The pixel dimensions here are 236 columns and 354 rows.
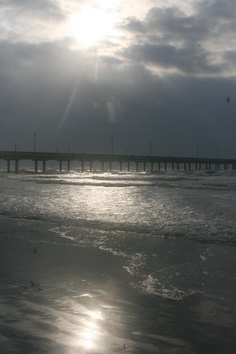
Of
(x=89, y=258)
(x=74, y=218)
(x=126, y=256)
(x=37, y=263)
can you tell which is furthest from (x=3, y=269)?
(x=74, y=218)

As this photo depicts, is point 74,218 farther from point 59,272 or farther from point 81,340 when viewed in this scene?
point 81,340

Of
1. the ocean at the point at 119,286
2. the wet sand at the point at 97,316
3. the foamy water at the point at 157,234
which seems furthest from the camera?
the foamy water at the point at 157,234

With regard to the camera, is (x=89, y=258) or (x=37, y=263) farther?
(x=89, y=258)

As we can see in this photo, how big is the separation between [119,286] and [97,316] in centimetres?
108

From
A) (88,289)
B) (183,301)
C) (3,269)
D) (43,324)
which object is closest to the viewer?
(43,324)

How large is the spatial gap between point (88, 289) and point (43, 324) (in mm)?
1242

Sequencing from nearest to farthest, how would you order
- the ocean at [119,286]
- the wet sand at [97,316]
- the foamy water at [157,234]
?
the wet sand at [97,316]
the ocean at [119,286]
the foamy water at [157,234]

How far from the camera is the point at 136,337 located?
3475 mm

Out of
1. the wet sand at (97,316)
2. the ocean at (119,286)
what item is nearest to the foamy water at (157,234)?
the ocean at (119,286)

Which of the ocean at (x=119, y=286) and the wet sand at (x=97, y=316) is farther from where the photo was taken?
the ocean at (x=119, y=286)

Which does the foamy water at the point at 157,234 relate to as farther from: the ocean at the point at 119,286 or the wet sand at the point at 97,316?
the wet sand at the point at 97,316

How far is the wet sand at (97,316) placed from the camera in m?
3.29

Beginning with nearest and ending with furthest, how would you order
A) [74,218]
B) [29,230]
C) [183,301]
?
[183,301], [29,230], [74,218]

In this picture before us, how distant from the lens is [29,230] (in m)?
9.34
